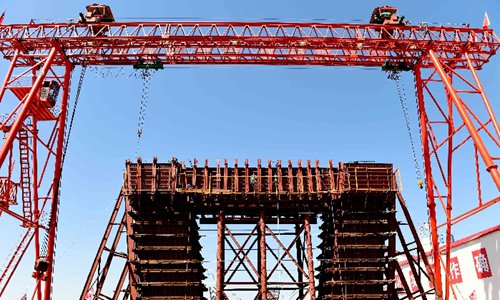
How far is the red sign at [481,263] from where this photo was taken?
24956 mm

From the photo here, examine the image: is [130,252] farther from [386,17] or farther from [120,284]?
[386,17]

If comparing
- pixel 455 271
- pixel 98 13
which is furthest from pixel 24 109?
pixel 455 271

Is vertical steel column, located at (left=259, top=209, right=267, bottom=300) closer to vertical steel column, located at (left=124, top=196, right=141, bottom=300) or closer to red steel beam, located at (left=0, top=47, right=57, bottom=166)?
vertical steel column, located at (left=124, top=196, right=141, bottom=300)

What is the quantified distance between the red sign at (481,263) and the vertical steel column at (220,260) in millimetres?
15043

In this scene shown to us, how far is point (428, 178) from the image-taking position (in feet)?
83.8

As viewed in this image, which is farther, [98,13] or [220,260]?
[98,13]

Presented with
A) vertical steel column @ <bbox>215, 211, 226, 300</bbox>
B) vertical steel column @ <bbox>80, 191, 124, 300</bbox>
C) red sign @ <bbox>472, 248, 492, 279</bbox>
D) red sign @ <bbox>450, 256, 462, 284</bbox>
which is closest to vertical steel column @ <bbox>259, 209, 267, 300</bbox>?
vertical steel column @ <bbox>215, 211, 226, 300</bbox>

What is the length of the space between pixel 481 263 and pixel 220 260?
15.2 meters

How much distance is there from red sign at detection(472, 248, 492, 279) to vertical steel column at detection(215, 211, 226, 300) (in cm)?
1504

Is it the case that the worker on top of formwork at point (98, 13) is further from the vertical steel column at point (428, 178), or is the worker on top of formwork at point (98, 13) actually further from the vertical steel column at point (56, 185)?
the vertical steel column at point (428, 178)

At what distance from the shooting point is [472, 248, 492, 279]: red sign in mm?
24956

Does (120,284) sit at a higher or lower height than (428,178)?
lower

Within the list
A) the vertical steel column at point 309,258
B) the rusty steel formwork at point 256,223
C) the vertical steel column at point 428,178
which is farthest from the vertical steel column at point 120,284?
the vertical steel column at point 428,178

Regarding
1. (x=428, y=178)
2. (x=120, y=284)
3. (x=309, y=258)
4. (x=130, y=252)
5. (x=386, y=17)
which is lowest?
(x=120, y=284)
